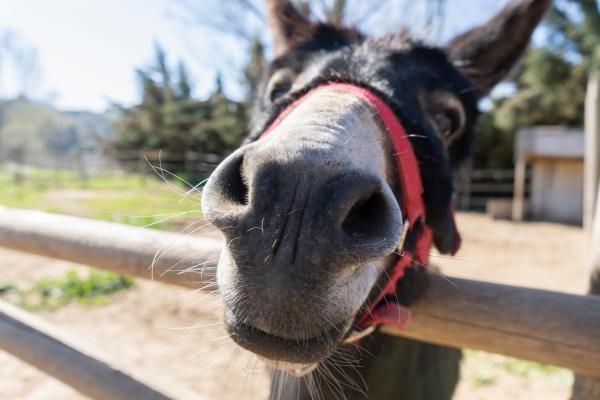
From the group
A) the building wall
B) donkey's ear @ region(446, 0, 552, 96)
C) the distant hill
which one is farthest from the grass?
the distant hill

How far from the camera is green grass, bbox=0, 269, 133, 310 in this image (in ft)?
16.8

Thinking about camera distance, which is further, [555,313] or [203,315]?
[203,315]

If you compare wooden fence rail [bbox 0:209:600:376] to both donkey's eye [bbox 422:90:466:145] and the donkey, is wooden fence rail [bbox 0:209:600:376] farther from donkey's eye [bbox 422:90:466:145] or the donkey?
donkey's eye [bbox 422:90:466:145]

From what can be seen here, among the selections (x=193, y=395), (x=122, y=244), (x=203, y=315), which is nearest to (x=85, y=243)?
(x=122, y=244)

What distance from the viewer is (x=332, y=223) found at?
0.85 m

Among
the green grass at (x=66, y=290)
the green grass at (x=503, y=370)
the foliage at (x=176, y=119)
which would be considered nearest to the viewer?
the green grass at (x=503, y=370)

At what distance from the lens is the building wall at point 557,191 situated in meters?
15.3

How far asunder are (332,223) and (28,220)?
1.91m

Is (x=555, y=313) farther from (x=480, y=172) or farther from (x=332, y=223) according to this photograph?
(x=480, y=172)

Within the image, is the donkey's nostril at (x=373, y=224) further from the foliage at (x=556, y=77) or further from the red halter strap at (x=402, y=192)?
the foliage at (x=556, y=77)

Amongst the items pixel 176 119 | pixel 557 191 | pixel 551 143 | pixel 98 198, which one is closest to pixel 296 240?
pixel 98 198

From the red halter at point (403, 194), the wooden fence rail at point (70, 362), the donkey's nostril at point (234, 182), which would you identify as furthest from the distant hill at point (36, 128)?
the donkey's nostril at point (234, 182)

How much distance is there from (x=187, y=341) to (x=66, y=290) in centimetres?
221

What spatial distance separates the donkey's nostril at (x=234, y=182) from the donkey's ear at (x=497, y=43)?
1433 millimetres
